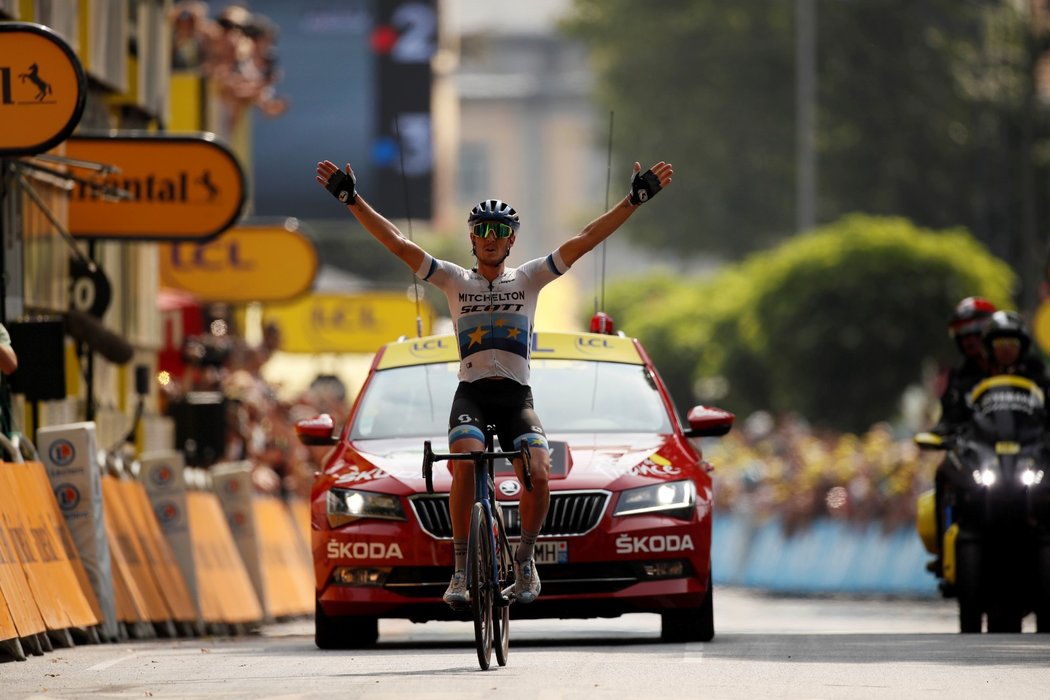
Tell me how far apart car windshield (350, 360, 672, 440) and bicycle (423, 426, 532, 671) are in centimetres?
269

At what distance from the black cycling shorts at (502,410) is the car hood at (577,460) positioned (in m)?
1.49

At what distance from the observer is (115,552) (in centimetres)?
1719

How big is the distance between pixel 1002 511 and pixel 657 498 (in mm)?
3090

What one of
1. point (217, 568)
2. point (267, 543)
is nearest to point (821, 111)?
point (267, 543)

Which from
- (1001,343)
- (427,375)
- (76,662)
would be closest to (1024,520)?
(1001,343)

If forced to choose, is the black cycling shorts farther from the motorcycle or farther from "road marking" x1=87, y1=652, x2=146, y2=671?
the motorcycle

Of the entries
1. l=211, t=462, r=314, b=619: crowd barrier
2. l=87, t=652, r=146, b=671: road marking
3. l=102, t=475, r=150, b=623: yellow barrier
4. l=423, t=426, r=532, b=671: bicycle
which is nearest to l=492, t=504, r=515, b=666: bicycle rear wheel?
l=423, t=426, r=532, b=671: bicycle

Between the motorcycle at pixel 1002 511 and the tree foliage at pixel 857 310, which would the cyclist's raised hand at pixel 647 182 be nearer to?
the motorcycle at pixel 1002 511

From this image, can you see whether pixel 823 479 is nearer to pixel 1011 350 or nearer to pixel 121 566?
pixel 1011 350

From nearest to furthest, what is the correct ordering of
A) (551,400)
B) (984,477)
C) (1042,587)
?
(551,400) → (1042,587) → (984,477)

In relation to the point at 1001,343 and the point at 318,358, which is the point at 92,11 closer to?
the point at 1001,343

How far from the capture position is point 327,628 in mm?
15016

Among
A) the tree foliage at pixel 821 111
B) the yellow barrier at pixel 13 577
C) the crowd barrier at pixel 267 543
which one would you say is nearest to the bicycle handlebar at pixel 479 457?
the yellow barrier at pixel 13 577

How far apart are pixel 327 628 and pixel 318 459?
14093 millimetres
